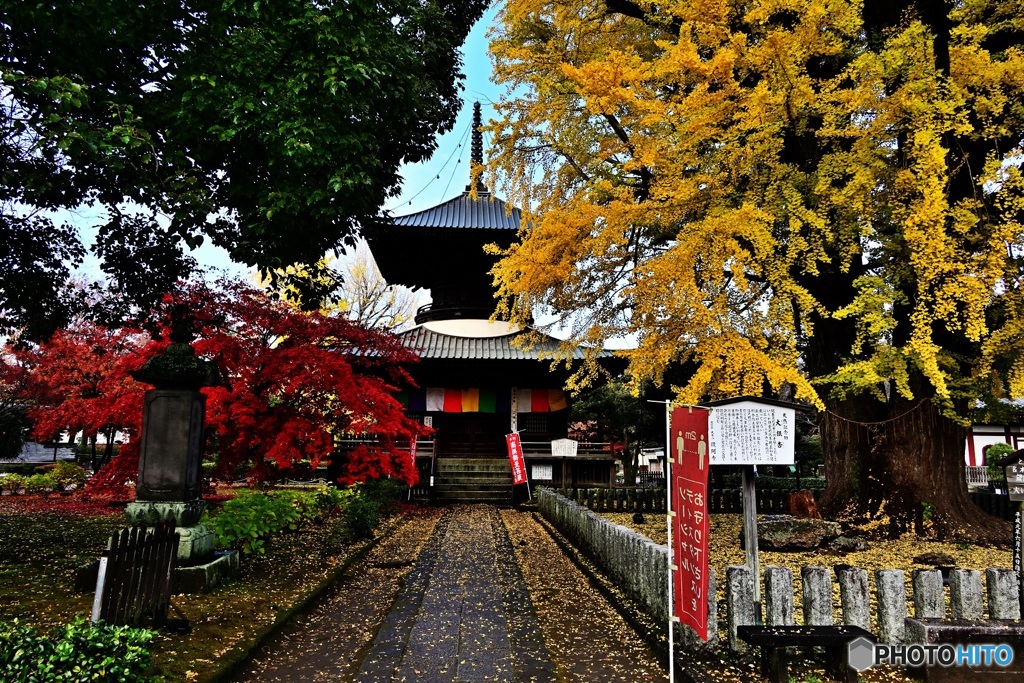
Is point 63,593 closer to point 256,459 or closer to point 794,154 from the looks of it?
point 256,459

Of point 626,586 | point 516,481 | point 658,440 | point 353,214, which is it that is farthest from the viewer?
point 658,440

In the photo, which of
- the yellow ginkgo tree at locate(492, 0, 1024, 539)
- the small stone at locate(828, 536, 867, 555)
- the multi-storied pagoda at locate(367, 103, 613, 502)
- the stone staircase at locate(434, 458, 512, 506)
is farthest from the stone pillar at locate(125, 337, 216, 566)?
the stone staircase at locate(434, 458, 512, 506)

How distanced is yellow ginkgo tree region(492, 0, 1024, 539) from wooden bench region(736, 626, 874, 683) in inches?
120

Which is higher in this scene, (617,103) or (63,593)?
(617,103)

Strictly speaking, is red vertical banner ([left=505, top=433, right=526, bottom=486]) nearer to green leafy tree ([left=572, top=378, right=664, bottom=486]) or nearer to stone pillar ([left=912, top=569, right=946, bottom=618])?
green leafy tree ([left=572, top=378, right=664, bottom=486])

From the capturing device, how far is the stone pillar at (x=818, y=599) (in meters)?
4.63

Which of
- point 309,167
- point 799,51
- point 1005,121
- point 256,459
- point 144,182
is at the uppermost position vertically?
point 799,51

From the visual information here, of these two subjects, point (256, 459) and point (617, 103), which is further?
point (256, 459)

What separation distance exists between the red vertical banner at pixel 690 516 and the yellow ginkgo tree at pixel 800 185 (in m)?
2.76

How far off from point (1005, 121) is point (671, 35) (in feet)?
16.2

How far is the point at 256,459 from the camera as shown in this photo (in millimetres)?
9078

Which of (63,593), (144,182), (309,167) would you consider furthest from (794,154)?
(63,593)

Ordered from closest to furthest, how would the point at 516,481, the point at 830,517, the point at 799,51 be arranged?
the point at 799,51 < the point at 830,517 < the point at 516,481

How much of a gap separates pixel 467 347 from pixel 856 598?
1452cm
